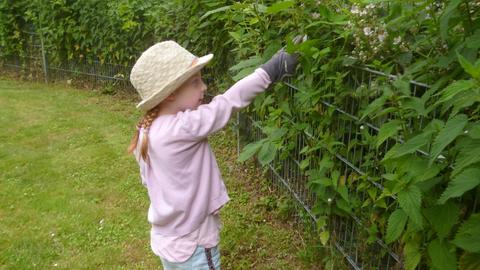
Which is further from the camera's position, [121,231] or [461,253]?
[121,231]

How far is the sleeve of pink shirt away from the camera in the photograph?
1.96 meters

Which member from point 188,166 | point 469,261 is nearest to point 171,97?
point 188,166

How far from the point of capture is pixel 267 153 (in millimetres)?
2457

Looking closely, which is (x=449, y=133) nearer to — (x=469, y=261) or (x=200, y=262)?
(x=469, y=261)

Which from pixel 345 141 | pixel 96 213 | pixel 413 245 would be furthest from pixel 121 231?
pixel 413 245

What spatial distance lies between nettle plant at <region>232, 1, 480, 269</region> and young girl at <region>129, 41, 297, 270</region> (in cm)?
27

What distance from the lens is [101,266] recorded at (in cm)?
327

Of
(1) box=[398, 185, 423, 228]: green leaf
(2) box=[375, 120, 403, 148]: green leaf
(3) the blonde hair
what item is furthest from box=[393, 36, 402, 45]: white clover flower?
(3) the blonde hair

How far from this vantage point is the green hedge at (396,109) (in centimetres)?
135

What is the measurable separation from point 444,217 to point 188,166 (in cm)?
107

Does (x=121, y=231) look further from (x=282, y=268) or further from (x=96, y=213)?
(x=282, y=268)

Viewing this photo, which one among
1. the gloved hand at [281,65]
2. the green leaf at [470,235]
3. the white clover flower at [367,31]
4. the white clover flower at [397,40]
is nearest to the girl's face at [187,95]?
the gloved hand at [281,65]

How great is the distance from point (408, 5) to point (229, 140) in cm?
366

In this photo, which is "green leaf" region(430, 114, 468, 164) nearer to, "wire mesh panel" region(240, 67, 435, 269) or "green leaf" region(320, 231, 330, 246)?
"wire mesh panel" region(240, 67, 435, 269)
